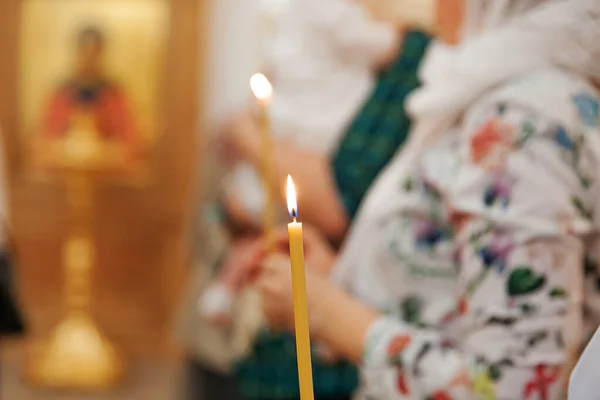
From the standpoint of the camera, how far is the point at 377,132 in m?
0.92

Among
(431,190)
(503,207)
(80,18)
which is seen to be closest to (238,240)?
(431,190)

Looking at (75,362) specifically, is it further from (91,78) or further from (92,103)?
(91,78)

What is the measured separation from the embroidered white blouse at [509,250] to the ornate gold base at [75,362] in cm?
215

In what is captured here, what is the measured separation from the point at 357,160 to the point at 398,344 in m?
0.37

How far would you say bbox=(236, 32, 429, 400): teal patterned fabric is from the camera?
90 cm

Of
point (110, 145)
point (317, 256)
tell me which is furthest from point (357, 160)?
point (110, 145)

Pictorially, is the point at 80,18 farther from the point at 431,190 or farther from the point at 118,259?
the point at 431,190

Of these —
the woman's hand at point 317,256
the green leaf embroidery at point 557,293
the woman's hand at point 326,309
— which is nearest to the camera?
the green leaf embroidery at point 557,293

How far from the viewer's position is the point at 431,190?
0.64 meters

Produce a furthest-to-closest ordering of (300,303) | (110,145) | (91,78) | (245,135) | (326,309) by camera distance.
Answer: (91,78) → (110,145) → (245,135) → (326,309) → (300,303)

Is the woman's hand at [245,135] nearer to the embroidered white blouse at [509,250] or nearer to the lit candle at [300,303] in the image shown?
the embroidered white blouse at [509,250]

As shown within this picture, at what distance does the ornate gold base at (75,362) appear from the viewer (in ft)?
8.41

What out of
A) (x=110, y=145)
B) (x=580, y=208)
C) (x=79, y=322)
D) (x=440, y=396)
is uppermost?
(x=110, y=145)

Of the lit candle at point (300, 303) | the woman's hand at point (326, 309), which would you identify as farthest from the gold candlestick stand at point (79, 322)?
the lit candle at point (300, 303)
